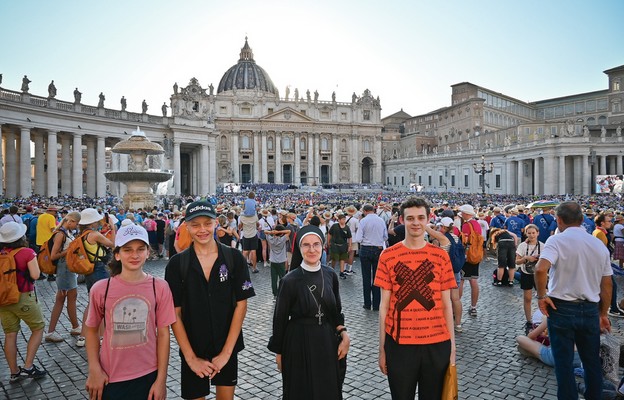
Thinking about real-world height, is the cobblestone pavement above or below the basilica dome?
below

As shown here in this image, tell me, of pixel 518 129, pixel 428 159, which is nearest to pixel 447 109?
pixel 428 159

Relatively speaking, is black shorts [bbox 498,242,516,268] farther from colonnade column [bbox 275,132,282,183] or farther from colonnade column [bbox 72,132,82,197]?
colonnade column [bbox 275,132,282,183]

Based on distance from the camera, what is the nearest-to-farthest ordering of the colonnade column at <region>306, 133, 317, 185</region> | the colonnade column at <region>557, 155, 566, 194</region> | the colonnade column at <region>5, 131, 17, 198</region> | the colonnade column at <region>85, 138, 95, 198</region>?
the colonnade column at <region>5, 131, 17, 198</region>
the colonnade column at <region>85, 138, 95, 198</region>
the colonnade column at <region>557, 155, 566, 194</region>
the colonnade column at <region>306, 133, 317, 185</region>

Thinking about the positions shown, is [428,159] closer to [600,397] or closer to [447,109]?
[447,109]

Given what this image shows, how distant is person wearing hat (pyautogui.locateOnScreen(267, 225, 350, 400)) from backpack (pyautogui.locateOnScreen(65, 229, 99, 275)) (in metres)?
3.54

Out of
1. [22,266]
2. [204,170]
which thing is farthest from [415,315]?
[204,170]

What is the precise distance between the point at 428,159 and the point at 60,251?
6618 centimetres

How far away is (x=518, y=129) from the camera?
57.8 metres

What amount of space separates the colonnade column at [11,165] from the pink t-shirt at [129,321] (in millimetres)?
32059

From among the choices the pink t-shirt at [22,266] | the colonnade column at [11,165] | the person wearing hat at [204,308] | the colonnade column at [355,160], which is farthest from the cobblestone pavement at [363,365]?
the colonnade column at [355,160]

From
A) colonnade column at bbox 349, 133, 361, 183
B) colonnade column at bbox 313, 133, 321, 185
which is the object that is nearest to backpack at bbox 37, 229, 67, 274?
colonnade column at bbox 313, 133, 321, 185

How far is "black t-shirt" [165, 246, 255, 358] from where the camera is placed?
10.5 ft

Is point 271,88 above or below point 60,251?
above

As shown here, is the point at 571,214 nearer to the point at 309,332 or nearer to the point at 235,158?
the point at 309,332
